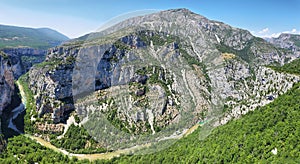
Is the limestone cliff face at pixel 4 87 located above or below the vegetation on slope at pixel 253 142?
above

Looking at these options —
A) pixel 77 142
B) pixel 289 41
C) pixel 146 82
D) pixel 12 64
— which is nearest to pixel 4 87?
pixel 77 142

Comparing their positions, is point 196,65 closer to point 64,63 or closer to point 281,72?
point 64,63

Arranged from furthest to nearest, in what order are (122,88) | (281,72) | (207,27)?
(207,27)
(122,88)
(281,72)

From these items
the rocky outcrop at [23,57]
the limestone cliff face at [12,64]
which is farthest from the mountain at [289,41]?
the limestone cliff face at [12,64]

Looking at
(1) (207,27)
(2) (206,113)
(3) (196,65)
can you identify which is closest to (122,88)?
(2) (206,113)

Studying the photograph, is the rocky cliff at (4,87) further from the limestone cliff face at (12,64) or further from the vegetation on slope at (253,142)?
the vegetation on slope at (253,142)

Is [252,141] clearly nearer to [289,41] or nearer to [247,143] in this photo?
[247,143]
